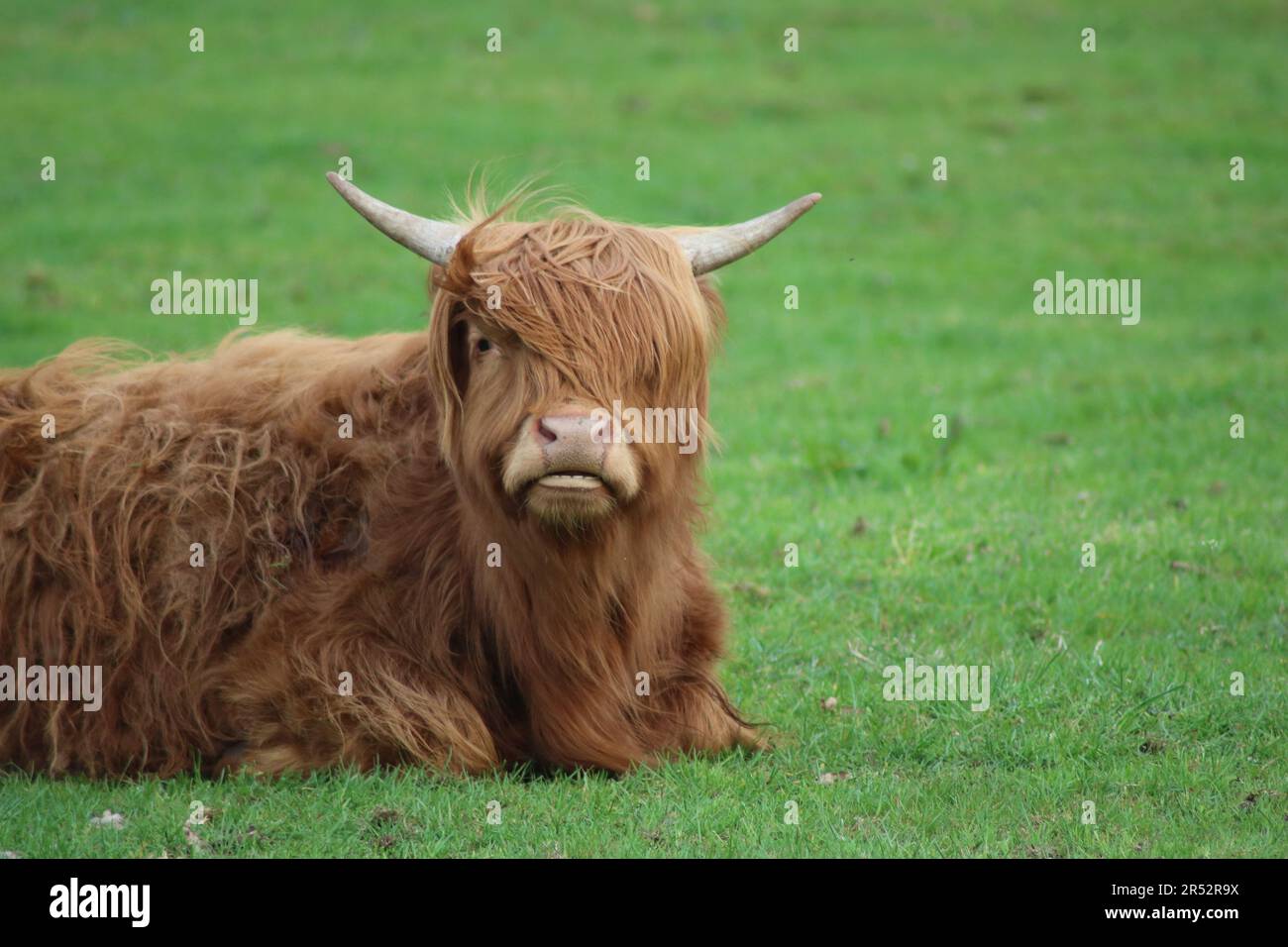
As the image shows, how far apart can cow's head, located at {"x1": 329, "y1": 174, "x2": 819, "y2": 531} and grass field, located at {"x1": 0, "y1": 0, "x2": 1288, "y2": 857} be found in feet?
2.76

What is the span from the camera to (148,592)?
18.5 feet

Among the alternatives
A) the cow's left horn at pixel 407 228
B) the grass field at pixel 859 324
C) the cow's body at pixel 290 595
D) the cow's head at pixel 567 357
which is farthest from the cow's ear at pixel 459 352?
the grass field at pixel 859 324

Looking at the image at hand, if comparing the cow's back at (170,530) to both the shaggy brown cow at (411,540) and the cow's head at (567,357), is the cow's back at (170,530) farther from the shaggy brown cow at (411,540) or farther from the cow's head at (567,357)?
the cow's head at (567,357)

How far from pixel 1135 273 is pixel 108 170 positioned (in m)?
10.7

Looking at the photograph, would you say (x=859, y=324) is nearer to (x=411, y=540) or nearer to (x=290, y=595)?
(x=411, y=540)

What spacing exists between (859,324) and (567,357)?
8.71m

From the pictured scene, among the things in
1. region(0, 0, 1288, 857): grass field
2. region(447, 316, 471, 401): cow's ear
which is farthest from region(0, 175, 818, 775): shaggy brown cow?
region(0, 0, 1288, 857): grass field

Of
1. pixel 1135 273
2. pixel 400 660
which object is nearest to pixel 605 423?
pixel 400 660

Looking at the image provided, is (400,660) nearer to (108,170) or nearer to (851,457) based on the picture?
(851,457)

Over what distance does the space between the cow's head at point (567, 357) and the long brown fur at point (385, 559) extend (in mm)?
10

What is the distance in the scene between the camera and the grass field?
16.7ft

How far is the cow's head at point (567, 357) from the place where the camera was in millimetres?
4695

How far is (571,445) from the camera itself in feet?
15.1

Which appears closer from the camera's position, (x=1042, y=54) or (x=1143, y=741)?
(x=1143, y=741)
